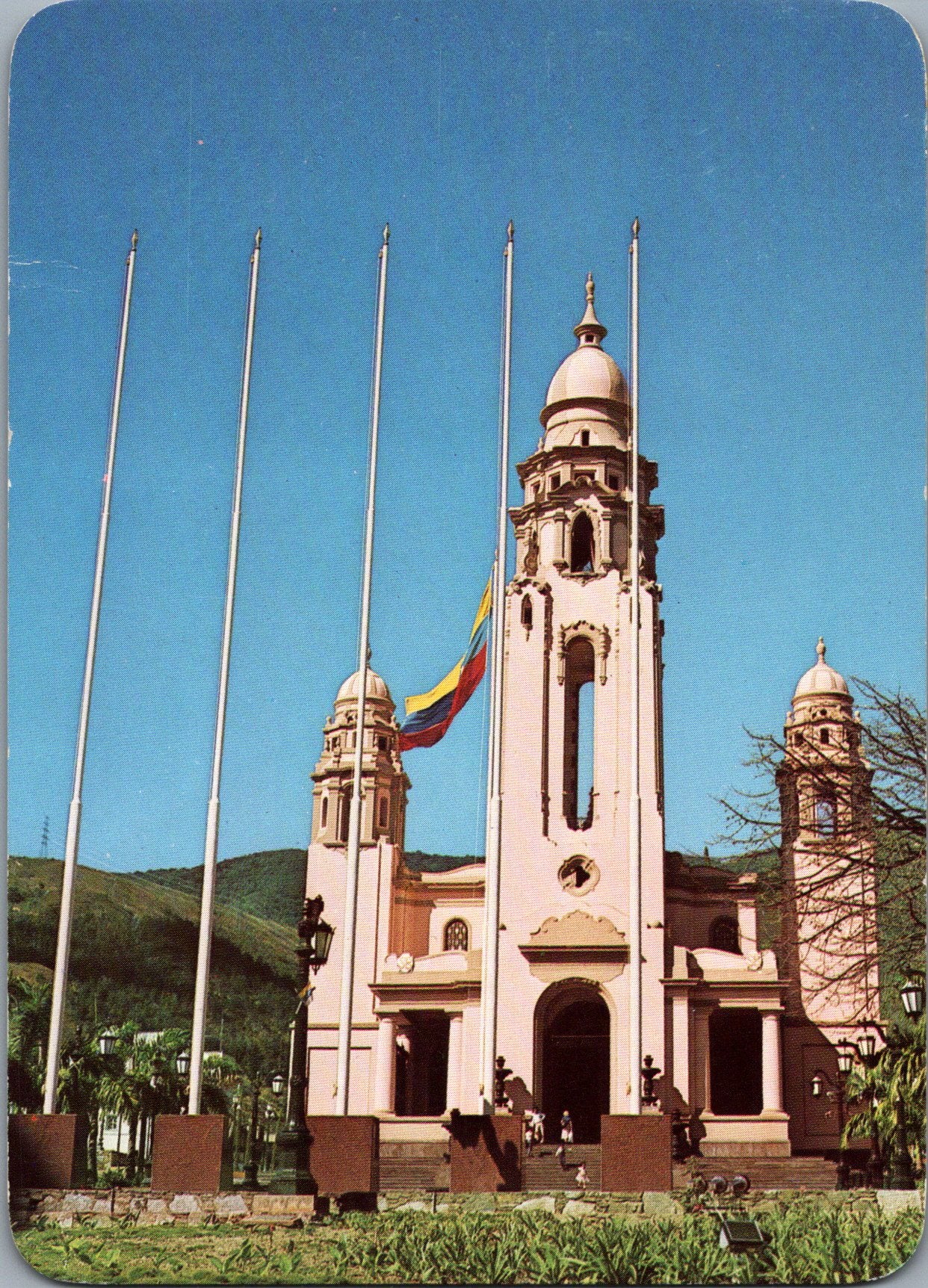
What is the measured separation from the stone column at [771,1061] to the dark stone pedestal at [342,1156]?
1569 centimetres

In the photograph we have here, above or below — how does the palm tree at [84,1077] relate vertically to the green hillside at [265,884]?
below

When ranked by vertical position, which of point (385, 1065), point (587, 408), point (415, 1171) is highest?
point (587, 408)

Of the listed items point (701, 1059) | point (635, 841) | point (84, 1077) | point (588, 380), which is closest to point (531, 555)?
point (588, 380)

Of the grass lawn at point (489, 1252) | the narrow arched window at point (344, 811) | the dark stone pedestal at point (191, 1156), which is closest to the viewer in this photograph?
the grass lawn at point (489, 1252)

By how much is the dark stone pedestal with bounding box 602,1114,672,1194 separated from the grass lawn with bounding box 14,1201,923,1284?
101 centimetres

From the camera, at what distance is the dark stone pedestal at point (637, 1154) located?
16.9 meters

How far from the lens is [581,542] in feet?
118

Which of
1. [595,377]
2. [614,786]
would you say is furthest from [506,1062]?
[595,377]

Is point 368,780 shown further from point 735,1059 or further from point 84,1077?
point 84,1077

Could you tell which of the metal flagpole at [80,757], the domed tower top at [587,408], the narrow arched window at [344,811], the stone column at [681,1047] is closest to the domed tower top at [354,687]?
the metal flagpole at [80,757]

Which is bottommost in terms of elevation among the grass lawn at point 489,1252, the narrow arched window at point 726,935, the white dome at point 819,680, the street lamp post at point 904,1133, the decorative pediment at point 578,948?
the grass lawn at point 489,1252

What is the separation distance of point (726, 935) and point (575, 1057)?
15.9 ft

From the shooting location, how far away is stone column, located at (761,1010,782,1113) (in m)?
31.4

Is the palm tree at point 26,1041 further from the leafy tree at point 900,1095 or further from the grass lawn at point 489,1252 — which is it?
the leafy tree at point 900,1095
